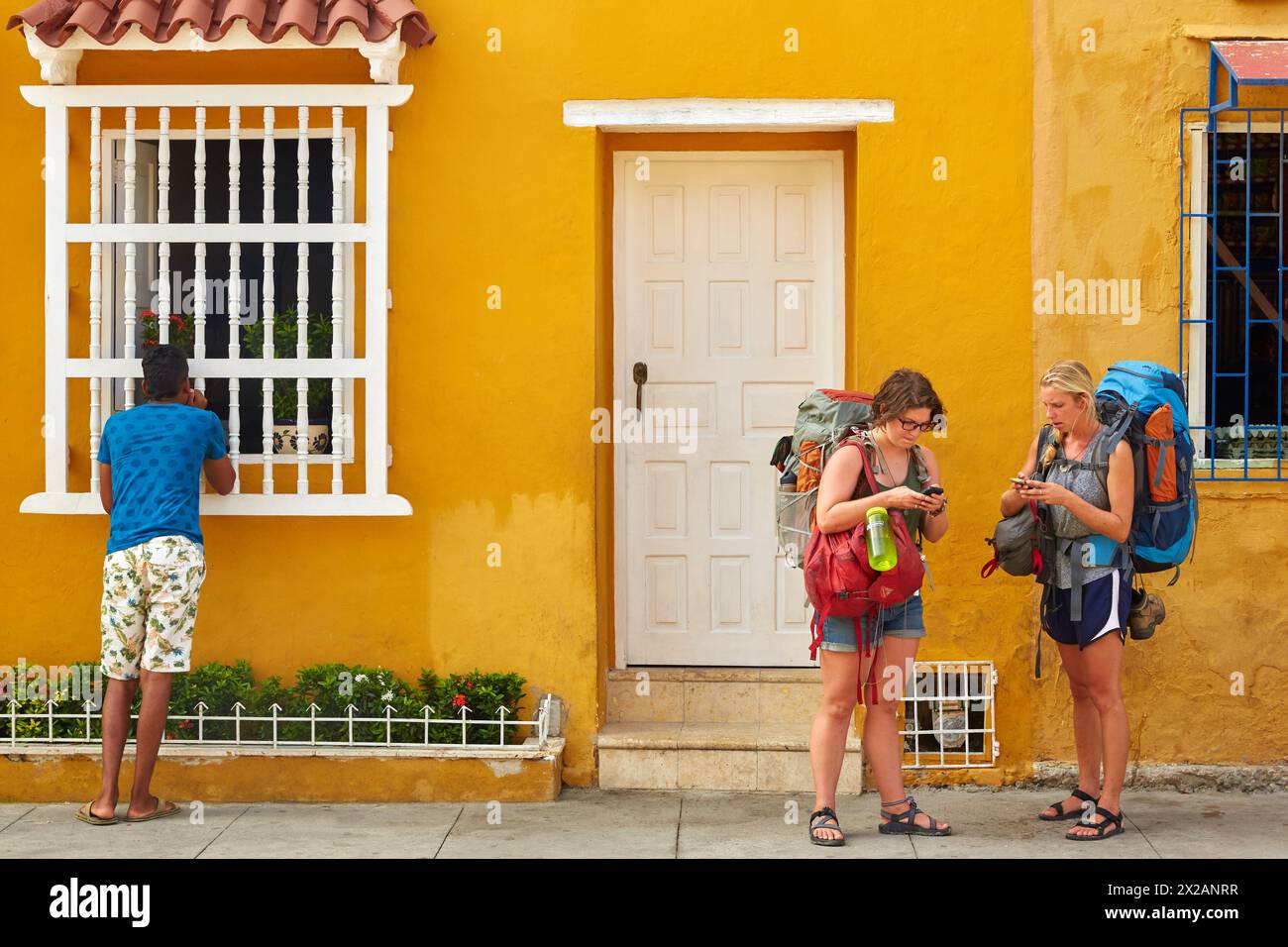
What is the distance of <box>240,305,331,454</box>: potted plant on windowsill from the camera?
6.96m

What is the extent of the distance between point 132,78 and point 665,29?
2401mm

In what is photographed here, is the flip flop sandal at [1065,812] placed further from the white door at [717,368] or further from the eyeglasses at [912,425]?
the eyeglasses at [912,425]

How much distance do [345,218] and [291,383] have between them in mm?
774

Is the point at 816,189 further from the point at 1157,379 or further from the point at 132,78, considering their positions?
the point at 132,78

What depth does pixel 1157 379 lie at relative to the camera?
6094 mm

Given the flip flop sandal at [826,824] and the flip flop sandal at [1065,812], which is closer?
the flip flop sandal at [826,824]

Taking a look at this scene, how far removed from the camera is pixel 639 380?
7371 mm

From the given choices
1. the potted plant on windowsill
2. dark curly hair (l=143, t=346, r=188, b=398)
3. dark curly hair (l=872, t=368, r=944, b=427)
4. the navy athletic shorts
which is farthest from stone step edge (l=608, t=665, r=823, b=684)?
dark curly hair (l=143, t=346, r=188, b=398)

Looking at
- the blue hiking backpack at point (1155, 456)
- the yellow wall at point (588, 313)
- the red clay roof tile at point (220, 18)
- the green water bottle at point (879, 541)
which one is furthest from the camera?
the yellow wall at point (588, 313)

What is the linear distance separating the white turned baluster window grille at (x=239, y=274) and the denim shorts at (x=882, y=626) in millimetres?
2038

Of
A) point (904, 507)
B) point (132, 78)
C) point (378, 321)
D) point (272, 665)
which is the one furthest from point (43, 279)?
point (904, 507)

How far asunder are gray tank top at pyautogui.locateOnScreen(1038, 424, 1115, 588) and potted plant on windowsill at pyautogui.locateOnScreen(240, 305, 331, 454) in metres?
3.18

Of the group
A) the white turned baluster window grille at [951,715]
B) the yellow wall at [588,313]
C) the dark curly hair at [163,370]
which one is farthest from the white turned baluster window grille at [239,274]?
the white turned baluster window grille at [951,715]

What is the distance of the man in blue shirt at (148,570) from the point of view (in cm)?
Answer: 635
